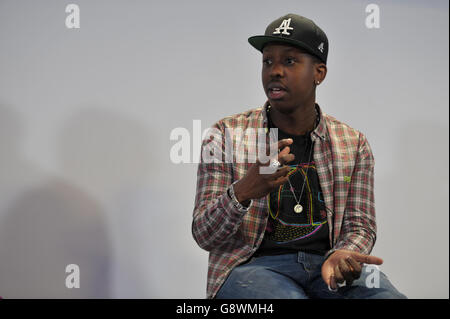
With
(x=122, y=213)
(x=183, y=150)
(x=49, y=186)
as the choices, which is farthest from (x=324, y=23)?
(x=49, y=186)

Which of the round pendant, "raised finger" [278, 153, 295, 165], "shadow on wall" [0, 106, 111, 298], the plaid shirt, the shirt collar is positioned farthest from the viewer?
"shadow on wall" [0, 106, 111, 298]

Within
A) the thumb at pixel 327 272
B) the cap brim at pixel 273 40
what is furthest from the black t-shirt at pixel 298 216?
the cap brim at pixel 273 40

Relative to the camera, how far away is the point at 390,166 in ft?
8.24

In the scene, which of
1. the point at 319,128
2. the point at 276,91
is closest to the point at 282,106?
the point at 276,91

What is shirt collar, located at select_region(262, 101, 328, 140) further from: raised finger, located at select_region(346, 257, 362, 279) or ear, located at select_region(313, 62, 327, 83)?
raised finger, located at select_region(346, 257, 362, 279)

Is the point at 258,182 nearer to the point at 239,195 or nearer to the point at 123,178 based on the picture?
the point at 239,195

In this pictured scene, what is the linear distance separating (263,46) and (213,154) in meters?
0.43

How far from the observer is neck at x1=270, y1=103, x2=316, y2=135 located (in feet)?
5.88

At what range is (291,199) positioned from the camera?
1.68 metres

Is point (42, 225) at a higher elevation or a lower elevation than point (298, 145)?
lower

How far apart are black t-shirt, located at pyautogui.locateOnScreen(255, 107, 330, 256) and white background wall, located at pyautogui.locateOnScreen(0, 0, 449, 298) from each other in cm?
72

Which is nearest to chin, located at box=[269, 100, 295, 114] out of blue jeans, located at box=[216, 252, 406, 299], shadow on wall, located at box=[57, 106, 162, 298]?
blue jeans, located at box=[216, 252, 406, 299]

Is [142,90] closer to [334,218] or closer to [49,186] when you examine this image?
[49,186]

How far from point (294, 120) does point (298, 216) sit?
1.19 ft
